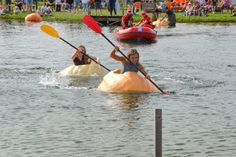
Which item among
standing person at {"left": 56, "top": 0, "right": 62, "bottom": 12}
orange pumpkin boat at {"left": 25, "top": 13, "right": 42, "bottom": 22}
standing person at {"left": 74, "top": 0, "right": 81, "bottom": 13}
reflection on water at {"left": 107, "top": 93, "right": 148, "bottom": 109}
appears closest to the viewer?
reflection on water at {"left": 107, "top": 93, "right": 148, "bottom": 109}

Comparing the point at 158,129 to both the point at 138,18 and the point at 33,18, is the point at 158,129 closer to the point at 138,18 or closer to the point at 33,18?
the point at 138,18

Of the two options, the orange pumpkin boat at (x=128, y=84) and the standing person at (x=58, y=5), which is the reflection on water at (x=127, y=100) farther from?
the standing person at (x=58, y=5)

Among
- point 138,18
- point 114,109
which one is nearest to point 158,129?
point 114,109

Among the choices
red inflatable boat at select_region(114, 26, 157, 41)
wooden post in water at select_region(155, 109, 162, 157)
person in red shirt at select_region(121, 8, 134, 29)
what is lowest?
red inflatable boat at select_region(114, 26, 157, 41)

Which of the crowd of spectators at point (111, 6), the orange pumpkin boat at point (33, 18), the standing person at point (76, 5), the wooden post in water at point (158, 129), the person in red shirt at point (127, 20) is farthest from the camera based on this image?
the standing person at point (76, 5)

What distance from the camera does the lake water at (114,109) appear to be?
41.4ft

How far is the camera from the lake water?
497 inches

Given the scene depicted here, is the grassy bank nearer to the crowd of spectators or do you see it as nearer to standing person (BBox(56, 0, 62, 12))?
the crowd of spectators

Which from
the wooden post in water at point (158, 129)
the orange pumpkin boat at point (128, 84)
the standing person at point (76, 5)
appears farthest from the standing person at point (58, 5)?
the wooden post in water at point (158, 129)

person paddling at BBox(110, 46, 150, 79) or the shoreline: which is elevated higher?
person paddling at BBox(110, 46, 150, 79)

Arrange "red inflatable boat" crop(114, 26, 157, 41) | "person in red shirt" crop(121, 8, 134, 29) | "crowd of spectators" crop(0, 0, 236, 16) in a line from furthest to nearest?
"crowd of spectators" crop(0, 0, 236, 16), "person in red shirt" crop(121, 8, 134, 29), "red inflatable boat" crop(114, 26, 157, 41)

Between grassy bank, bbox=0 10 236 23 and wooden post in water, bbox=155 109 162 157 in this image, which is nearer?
wooden post in water, bbox=155 109 162 157

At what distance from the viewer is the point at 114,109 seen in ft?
52.5

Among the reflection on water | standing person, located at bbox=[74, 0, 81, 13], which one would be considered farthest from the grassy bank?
the reflection on water
